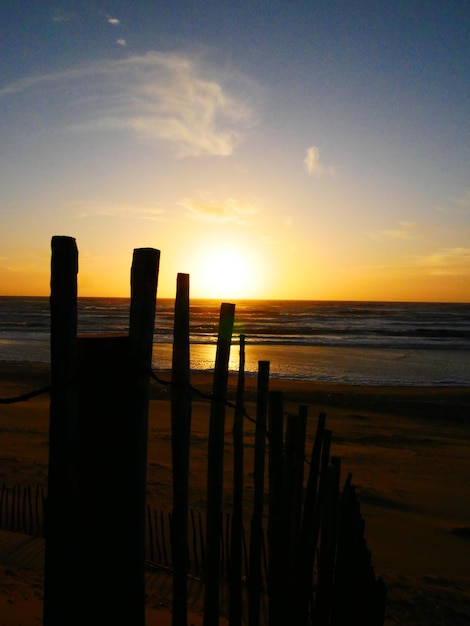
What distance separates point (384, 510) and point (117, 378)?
276 inches

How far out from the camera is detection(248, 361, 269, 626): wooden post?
306 cm

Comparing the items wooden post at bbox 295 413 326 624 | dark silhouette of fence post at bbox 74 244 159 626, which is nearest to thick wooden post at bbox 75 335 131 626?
dark silhouette of fence post at bbox 74 244 159 626

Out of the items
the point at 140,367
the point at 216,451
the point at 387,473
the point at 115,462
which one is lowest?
the point at 387,473

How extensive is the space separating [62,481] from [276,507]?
1.63 m

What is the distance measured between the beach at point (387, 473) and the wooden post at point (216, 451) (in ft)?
7.27

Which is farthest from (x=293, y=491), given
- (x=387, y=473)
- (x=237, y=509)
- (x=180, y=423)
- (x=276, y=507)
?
(x=387, y=473)

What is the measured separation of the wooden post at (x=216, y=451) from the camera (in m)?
2.77

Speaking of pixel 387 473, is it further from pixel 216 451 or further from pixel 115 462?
pixel 115 462

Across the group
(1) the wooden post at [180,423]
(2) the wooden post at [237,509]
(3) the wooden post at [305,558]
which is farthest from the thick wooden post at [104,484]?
(3) the wooden post at [305,558]

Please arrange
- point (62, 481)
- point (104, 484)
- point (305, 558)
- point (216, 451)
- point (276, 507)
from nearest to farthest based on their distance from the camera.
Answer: point (62, 481) < point (104, 484) < point (216, 451) < point (276, 507) < point (305, 558)

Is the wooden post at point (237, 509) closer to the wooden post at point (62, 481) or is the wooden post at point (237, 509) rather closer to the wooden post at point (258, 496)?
the wooden post at point (258, 496)

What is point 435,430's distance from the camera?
14047mm

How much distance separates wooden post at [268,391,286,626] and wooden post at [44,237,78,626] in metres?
1.50

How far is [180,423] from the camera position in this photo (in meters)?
2.52
